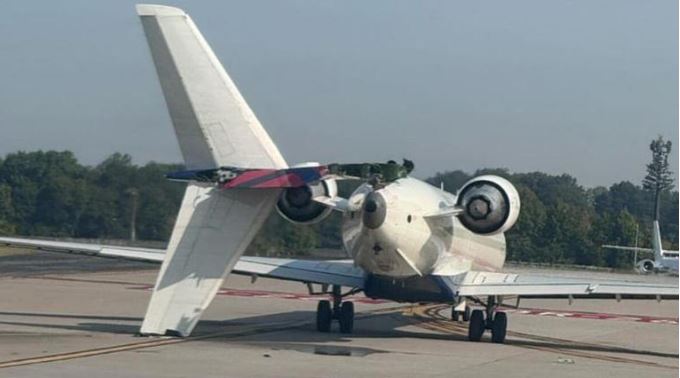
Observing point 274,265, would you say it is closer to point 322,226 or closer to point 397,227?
point 397,227

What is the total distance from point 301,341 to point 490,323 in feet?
17.8

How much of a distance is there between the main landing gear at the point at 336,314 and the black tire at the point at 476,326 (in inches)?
136

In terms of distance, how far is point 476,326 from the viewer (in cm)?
3450

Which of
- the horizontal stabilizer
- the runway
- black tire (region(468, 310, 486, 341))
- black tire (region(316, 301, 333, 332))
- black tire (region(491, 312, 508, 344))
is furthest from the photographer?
black tire (region(316, 301, 333, 332))

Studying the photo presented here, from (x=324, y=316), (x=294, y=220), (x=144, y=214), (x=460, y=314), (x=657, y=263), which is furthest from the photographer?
(x=657, y=263)

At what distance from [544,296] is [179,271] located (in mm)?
10754

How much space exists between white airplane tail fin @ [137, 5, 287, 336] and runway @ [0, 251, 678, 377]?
1.40 meters

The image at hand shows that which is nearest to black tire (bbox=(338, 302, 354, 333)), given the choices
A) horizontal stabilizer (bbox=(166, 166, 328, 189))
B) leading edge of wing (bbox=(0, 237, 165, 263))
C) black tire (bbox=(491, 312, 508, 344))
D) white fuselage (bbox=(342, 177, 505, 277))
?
white fuselage (bbox=(342, 177, 505, 277))

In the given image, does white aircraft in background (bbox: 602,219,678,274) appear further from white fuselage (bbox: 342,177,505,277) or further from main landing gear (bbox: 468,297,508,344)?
white fuselage (bbox: 342,177,505,277)

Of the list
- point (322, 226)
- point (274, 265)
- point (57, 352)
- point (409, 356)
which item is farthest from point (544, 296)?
point (322, 226)

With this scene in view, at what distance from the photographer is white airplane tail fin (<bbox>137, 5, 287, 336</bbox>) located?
90.8 feet

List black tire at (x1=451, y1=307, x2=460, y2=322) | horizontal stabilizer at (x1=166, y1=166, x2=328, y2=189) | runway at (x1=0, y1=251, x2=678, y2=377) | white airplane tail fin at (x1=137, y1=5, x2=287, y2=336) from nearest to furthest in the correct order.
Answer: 1. runway at (x1=0, y1=251, x2=678, y2=377)
2. horizontal stabilizer at (x1=166, y1=166, x2=328, y2=189)
3. white airplane tail fin at (x1=137, y1=5, x2=287, y2=336)
4. black tire at (x1=451, y1=307, x2=460, y2=322)

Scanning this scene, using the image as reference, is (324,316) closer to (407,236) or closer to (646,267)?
(407,236)

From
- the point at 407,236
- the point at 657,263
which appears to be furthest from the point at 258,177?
the point at 657,263
